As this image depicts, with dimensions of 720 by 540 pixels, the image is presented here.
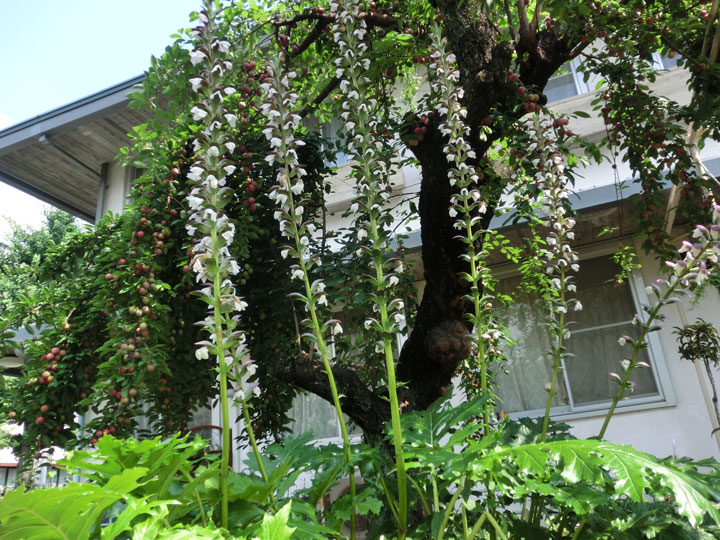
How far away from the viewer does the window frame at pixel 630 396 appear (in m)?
5.02

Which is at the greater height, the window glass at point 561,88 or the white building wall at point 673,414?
the window glass at point 561,88

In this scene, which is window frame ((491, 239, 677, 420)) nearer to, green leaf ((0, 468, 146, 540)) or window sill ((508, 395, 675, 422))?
window sill ((508, 395, 675, 422))

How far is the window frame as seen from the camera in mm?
5016

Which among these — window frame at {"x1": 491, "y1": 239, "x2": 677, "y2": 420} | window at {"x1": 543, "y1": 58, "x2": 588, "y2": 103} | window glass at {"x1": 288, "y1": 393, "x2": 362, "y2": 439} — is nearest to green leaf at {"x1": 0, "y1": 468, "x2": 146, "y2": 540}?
window frame at {"x1": 491, "y1": 239, "x2": 677, "y2": 420}

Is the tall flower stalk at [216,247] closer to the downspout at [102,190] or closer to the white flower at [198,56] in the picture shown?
the white flower at [198,56]

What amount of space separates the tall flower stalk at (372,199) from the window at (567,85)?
16.6 ft

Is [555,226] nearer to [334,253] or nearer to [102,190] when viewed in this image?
[334,253]

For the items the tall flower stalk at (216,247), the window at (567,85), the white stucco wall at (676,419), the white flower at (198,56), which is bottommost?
the white stucco wall at (676,419)

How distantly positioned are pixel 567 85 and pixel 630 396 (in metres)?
3.95

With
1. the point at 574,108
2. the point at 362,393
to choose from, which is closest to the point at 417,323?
the point at 362,393

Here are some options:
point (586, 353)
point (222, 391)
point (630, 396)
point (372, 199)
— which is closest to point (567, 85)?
point (586, 353)

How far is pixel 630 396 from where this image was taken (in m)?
5.26

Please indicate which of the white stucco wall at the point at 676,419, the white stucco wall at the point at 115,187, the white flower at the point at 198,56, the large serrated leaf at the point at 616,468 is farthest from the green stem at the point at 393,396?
the white stucco wall at the point at 115,187

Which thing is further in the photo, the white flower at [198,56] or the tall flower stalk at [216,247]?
the white flower at [198,56]
